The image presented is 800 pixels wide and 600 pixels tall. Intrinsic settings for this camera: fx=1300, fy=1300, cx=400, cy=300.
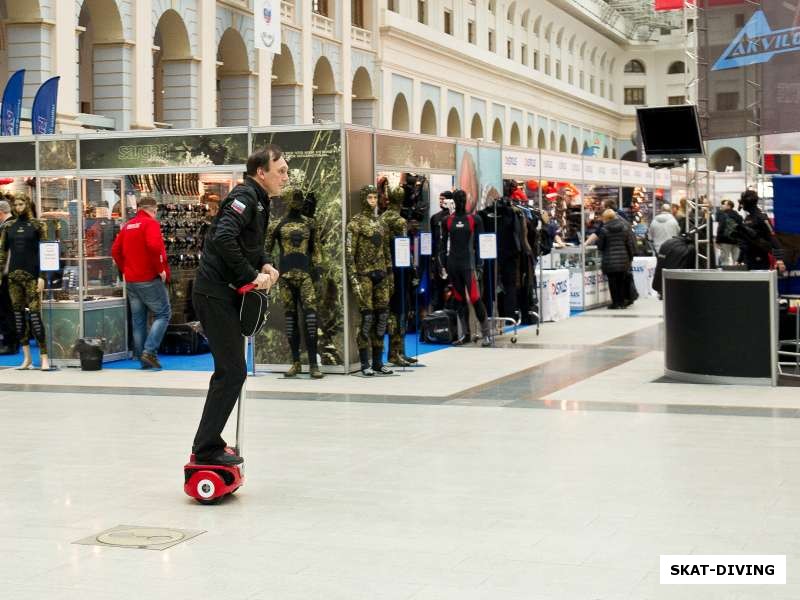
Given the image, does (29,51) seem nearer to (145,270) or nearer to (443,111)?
(145,270)

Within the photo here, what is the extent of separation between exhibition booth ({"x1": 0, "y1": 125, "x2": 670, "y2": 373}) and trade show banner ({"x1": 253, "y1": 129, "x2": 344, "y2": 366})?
12 mm

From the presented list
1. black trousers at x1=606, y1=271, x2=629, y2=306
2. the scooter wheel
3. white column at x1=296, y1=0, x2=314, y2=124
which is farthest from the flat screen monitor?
white column at x1=296, y1=0, x2=314, y2=124

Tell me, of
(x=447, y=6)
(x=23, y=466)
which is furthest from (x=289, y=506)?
(x=447, y=6)

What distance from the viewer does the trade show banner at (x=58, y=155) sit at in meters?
14.8

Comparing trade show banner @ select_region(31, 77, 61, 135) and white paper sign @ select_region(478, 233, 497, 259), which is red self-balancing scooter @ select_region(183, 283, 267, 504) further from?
trade show banner @ select_region(31, 77, 61, 135)

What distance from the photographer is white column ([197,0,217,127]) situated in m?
30.8

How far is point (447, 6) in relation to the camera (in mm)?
49562

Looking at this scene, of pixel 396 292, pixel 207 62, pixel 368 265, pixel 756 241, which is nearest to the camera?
pixel 368 265

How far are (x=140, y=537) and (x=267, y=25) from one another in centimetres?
2322

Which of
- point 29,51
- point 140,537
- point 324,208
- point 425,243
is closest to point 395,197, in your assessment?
point 324,208

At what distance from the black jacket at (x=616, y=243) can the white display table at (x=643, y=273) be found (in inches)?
127

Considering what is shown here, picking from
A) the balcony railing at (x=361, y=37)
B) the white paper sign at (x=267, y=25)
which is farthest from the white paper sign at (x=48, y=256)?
the balcony railing at (x=361, y=37)

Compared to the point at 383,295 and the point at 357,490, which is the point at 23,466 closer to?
the point at 357,490

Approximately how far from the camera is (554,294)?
1995cm
